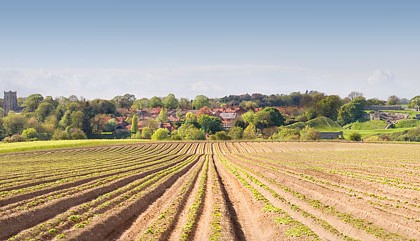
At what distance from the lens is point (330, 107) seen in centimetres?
16200

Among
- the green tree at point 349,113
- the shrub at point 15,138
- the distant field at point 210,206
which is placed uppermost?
the green tree at point 349,113

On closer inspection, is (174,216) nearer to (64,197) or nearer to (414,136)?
(64,197)

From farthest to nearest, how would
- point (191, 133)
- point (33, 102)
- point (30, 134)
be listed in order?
1. point (33, 102)
2. point (191, 133)
3. point (30, 134)

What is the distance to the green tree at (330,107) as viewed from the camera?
6289 inches

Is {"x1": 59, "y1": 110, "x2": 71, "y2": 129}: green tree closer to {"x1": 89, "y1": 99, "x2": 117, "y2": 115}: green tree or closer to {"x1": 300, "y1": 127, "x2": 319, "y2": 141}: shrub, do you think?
{"x1": 89, "y1": 99, "x2": 117, "y2": 115}: green tree

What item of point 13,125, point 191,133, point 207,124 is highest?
point 13,125

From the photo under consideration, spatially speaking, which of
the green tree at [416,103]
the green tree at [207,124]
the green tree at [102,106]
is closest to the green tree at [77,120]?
the green tree at [102,106]

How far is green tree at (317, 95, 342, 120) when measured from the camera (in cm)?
15975

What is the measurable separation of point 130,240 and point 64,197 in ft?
26.0

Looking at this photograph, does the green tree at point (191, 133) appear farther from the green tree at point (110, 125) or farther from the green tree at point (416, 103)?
the green tree at point (416, 103)

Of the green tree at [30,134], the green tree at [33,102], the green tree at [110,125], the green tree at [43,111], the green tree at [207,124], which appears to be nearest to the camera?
the green tree at [30,134]

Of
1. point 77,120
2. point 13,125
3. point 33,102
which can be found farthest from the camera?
point 33,102

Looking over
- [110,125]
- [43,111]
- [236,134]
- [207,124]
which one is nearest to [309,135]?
[236,134]

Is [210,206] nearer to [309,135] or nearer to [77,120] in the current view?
[309,135]
